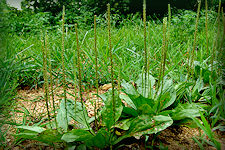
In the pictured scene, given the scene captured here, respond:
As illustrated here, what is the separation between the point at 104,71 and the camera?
152cm

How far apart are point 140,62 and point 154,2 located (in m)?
2.52

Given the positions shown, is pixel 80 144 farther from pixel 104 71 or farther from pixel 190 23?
pixel 190 23

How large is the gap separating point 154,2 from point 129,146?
3498mm

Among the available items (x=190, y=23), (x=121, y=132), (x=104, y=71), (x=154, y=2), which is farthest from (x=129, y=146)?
(x=154, y=2)

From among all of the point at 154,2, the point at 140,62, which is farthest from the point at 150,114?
the point at 154,2

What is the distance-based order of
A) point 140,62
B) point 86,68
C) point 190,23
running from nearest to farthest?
point 86,68 → point 140,62 → point 190,23

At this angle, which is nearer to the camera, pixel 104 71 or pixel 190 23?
pixel 104 71

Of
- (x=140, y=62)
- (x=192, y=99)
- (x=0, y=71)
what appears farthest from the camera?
(x=140, y=62)

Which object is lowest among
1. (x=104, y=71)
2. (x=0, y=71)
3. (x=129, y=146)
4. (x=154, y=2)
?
(x=129, y=146)

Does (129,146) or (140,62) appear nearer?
(129,146)

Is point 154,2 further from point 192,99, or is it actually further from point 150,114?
point 150,114

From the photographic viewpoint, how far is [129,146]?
77 cm

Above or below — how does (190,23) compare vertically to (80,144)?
above

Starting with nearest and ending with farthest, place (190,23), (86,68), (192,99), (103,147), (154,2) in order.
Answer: (103,147), (192,99), (86,68), (190,23), (154,2)
